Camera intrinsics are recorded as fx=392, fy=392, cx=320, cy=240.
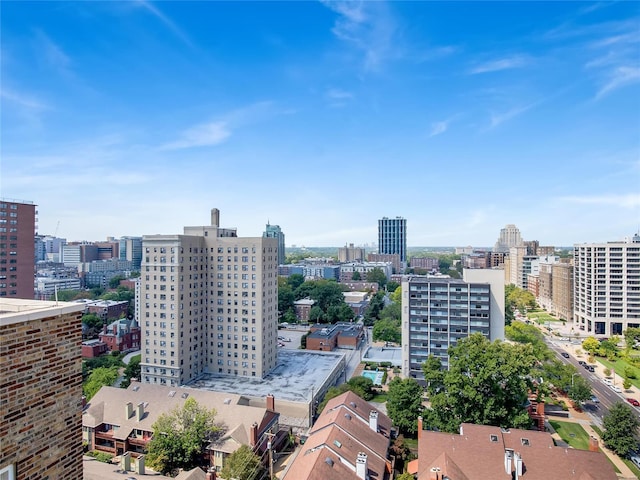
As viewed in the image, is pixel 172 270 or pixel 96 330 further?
pixel 96 330

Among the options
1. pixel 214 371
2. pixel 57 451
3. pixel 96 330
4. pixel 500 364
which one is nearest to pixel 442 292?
pixel 500 364

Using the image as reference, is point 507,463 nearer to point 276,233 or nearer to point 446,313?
point 446,313

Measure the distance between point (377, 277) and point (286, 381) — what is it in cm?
8745

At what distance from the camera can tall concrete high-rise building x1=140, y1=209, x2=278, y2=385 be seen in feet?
152

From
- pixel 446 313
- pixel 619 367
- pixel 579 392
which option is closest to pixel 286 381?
pixel 446 313

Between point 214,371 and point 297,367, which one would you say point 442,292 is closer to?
point 297,367

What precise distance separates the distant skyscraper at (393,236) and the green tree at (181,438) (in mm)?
170623

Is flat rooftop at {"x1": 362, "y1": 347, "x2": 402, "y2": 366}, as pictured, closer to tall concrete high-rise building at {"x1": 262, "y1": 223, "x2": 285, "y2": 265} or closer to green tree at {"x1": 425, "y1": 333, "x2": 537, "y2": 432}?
green tree at {"x1": 425, "y1": 333, "x2": 537, "y2": 432}

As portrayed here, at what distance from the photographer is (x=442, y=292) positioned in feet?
157

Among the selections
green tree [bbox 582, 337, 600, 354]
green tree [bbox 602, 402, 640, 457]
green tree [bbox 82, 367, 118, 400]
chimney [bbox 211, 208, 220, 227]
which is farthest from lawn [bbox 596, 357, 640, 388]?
green tree [bbox 82, 367, 118, 400]

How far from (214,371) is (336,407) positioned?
78.6 ft

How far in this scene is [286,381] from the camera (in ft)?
153

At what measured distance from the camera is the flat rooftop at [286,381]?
42875 millimetres

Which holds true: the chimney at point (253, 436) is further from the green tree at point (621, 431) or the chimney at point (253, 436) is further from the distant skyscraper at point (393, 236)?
the distant skyscraper at point (393, 236)
